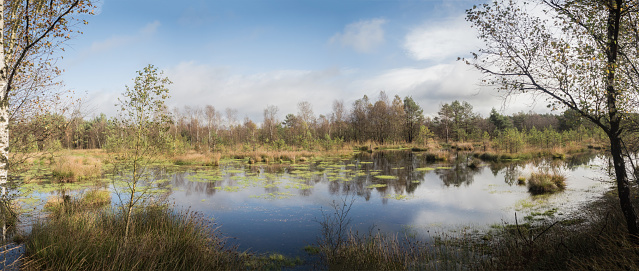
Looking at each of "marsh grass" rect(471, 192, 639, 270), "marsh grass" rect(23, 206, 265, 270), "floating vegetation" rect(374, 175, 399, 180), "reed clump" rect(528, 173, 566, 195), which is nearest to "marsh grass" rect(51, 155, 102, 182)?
"marsh grass" rect(23, 206, 265, 270)

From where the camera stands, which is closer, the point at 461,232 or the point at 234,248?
the point at 234,248

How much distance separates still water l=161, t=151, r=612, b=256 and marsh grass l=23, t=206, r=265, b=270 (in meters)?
1.57

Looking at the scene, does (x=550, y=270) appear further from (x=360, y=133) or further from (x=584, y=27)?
(x=360, y=133)

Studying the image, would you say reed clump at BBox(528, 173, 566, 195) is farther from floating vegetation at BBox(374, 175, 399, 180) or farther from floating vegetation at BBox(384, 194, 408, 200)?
floating vegetation at BBox(374, 175, 399, 180)

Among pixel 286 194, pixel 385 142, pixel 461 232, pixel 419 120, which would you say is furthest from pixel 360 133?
pixel 461 232

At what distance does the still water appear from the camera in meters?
8.66

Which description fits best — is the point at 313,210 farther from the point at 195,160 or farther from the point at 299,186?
Result: the point at 195,160

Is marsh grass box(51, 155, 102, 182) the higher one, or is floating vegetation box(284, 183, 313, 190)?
→ marsh grass box(51, 155, 102, 182)

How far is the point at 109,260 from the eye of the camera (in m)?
4.67

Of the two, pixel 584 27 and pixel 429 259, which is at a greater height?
pixel 584 27

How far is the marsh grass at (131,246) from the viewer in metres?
4.54

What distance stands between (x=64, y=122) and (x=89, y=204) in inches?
193

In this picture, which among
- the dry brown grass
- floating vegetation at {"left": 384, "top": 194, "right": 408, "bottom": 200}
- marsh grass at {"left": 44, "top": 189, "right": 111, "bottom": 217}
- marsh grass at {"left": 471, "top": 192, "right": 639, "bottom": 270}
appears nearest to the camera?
marsh grass at {"left": 471, "top": 192, "right": 639, "bottom": 270}

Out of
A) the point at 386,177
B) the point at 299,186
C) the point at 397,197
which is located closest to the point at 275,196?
the point at 299,186
